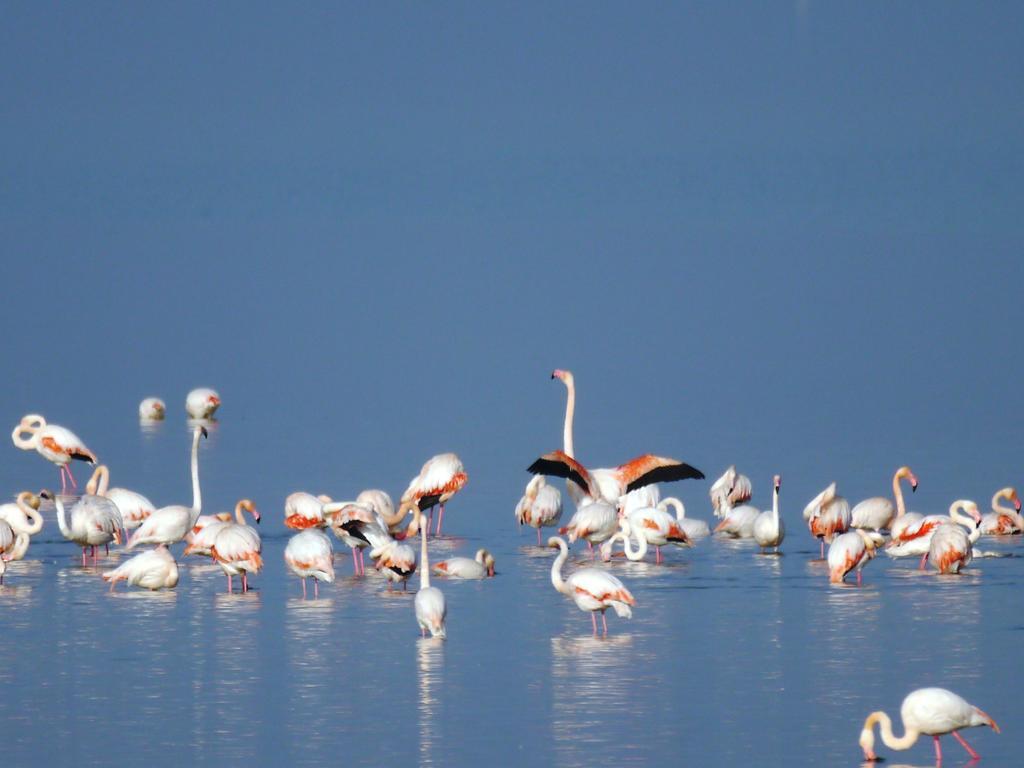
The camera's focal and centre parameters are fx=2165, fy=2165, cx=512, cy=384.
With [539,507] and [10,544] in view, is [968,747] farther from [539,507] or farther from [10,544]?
[10,544]

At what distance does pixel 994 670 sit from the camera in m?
9.70

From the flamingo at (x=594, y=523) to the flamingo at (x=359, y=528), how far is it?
3.99 feet

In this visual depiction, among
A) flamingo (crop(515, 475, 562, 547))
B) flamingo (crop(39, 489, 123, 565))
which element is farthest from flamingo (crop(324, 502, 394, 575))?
flamingo (crop(515, 475, 562, 547))

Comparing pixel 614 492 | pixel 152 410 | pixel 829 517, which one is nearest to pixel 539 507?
pixel 614 492

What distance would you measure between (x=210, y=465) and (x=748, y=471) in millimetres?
4729

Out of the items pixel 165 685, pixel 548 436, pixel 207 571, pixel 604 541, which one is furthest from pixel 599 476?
pixel 548 436

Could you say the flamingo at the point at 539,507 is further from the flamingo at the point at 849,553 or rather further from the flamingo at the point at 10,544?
the flamingo at the point at 10,544

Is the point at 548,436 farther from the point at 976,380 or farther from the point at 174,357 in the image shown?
the point at 174,357

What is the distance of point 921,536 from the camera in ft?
42.1

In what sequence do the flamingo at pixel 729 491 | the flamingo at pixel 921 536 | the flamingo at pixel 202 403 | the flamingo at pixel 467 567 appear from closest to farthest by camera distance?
the flamingo at pixel 467 567, the flamingo at pixel 921 536, the flamingo at pixel 729 491, the flamingo at pixel 202 403

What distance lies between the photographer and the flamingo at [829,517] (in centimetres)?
1340

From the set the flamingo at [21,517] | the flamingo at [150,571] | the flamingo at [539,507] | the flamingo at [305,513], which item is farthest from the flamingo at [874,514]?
the flamingo at [21,517]

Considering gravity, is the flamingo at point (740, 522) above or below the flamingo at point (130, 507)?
below

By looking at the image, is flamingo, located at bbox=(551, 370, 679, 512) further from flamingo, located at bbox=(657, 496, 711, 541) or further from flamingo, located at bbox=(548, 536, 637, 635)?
flamingo, located at bbox=(548, 536, 637, 635)
